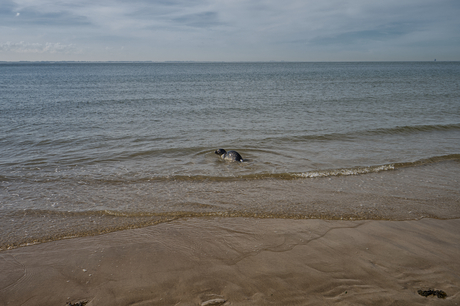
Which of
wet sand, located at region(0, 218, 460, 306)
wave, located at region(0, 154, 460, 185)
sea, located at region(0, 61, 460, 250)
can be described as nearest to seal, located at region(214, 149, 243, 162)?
sea, located at region(0, 61, 460, 250)

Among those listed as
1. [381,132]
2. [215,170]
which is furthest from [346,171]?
[381,132]

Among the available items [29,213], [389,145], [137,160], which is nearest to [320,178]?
[389,145]

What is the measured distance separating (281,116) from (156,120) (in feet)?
27.8

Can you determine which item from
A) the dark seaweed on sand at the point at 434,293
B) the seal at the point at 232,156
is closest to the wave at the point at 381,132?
the seal at the point at 232,156

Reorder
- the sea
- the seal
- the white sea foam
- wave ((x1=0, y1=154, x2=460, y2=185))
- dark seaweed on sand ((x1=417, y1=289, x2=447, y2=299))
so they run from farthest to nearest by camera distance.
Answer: the seal → the white sea foam → wave ((x1=0, y1=154, x2=460, y2=185)) → the sea → dark seaweed on sand ((x1=417, y1=289, x2=447, y2=299))

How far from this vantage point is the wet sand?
378cm

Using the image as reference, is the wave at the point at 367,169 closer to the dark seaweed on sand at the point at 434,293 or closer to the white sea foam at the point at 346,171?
the white sea foam at the point at 346,171

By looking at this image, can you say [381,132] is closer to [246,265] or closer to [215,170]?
[215,170]

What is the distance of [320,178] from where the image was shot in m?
8.55

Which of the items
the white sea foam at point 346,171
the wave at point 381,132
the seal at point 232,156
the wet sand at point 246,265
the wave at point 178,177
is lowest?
the wet sand at point 246,265

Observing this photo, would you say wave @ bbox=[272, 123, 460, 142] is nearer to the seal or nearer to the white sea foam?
the seal

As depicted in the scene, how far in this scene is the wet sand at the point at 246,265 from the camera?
378 centimetres

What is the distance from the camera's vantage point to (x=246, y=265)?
4402 millimetres

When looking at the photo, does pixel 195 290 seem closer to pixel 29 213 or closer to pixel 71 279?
pixel 71 279
